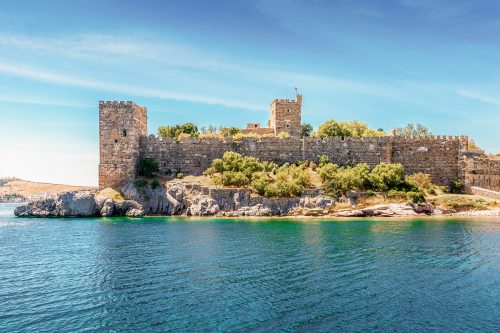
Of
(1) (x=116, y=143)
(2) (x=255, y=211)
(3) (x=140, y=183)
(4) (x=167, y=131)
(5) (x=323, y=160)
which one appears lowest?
(2) (x=255, y=211)

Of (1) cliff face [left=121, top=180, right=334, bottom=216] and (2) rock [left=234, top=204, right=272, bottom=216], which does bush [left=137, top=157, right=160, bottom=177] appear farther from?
(2) rock [left=234, top=204, right=272, bottom=216]

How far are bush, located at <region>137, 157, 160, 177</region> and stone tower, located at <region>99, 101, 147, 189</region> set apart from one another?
1351 millimetres

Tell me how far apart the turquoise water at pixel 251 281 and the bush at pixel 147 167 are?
73.4ft

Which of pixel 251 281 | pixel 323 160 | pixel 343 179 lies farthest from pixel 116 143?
pixel 251 281

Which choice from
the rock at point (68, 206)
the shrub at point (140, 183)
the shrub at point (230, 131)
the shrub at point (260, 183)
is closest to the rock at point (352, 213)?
the shrub at point (260, 183)

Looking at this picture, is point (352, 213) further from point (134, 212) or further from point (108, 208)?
point (108, 208)

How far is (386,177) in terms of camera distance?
55.1 metres

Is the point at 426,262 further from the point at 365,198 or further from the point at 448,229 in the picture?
the point at 365,198

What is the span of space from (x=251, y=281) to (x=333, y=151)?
4329 cm

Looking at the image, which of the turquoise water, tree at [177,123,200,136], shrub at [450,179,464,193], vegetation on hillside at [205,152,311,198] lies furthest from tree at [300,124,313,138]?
the turquoise water

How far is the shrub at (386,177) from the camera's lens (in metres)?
54.4

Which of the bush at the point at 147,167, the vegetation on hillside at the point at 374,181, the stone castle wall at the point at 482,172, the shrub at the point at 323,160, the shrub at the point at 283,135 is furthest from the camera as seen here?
the shrub at the point at 283,135

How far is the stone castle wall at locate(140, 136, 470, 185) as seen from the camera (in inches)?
2391

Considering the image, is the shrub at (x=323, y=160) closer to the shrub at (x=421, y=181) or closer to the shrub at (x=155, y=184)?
the shrub at (x=421, y=181)
